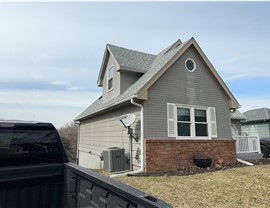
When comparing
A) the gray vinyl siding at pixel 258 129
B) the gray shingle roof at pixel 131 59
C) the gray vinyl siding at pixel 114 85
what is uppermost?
the gray shingle roof at pixel 131 59

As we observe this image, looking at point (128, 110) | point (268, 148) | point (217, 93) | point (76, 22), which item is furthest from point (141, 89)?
point (268, 148)

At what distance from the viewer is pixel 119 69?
40.4 ft

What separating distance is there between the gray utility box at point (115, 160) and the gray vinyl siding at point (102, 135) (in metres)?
0.48

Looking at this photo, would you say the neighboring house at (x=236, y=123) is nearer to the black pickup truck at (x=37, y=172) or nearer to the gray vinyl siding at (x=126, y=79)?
the gray vinyl siding at (x=126, y=79)

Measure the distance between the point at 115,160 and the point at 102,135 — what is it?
4020mm

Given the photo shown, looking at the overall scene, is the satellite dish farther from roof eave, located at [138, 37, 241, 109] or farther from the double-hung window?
the double-hung window

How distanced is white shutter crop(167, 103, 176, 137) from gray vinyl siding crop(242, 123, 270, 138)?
17214 mm

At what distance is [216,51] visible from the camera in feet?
48.1

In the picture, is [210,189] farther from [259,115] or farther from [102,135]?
[259,115]

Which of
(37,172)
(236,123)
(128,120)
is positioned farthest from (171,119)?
(236,123)

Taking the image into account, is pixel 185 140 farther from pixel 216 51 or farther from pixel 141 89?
pixel 216 51

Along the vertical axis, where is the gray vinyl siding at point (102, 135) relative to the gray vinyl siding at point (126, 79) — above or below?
below

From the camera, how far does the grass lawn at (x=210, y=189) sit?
5438mm

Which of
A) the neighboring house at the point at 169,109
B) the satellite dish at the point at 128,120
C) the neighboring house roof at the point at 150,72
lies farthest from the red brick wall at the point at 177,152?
the neighboring house roof at the point at 150,72
